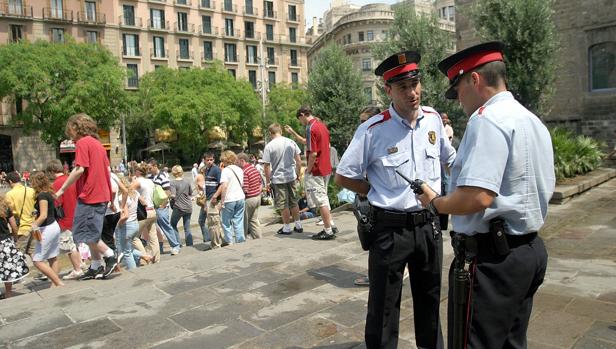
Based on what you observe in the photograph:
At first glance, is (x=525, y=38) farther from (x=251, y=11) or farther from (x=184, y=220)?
(x=251, y=11)

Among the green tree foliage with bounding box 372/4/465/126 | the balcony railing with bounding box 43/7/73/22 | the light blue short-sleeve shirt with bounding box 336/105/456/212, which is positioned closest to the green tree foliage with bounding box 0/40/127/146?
the balcony railing with bounding box 43/7/73/22

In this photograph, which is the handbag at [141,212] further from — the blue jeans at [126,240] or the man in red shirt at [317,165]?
the man in red shirt at [317,165]

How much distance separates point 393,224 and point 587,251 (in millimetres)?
4151

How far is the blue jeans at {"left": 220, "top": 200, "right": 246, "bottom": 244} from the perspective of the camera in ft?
27.2

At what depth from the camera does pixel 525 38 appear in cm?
1347

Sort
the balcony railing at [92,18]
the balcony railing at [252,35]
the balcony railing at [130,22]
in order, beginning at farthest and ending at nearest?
the balcony railing at [252,35]
the balcony railing at [130,22]
the balcony railing at [92,18]

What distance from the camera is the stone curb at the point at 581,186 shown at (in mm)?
9336

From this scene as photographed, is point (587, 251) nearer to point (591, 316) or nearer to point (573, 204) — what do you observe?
point (591, 316)

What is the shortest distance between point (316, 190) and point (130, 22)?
50.5 meters

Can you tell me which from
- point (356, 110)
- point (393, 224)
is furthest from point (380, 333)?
point (356, 110)

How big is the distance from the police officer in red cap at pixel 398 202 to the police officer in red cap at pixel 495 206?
0.73m

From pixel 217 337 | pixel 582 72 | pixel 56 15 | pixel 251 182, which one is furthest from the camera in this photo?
pixel 56 15

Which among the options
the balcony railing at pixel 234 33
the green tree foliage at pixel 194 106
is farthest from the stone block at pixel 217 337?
→ the balcony railing at pixel 234 33

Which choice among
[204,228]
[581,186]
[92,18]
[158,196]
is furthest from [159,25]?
[581,186]
